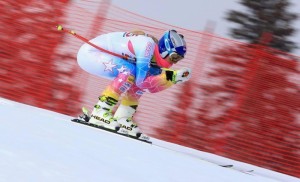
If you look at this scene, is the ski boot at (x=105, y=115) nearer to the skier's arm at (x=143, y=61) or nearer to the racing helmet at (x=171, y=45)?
the skier's arm at (x=143, y=61)

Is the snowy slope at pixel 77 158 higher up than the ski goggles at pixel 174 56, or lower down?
lower down

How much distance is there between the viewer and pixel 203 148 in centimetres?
869

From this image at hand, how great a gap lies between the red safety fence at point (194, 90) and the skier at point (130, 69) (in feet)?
8.56

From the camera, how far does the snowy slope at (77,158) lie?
11.3ft

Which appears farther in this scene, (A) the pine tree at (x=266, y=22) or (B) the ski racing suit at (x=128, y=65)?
(A) the pine tree at (x=266, y=22)

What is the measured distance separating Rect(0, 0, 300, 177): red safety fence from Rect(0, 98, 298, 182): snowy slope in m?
3.33


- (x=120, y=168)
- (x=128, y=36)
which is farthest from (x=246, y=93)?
(x=120, y=168)

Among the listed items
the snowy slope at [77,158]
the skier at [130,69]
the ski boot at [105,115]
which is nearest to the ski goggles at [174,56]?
the skier at [130,69]

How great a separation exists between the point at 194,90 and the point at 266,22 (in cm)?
1092

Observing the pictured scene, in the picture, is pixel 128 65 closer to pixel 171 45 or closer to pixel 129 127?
pixel 171 45

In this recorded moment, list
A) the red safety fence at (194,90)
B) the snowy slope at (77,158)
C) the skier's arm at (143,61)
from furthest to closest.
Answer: the red safety fence at (194,90), the skier's arm at (143,61), the snowy slope at (77,158)

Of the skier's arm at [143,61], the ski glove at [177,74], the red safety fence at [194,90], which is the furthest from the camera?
the red safety fence at [194,90]

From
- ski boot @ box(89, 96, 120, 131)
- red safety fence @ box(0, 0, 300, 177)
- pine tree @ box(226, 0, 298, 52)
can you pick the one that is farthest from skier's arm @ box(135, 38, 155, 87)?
pine tree @ box(226, 0, 298, 52)

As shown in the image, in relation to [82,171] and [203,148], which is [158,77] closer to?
[82,171]
